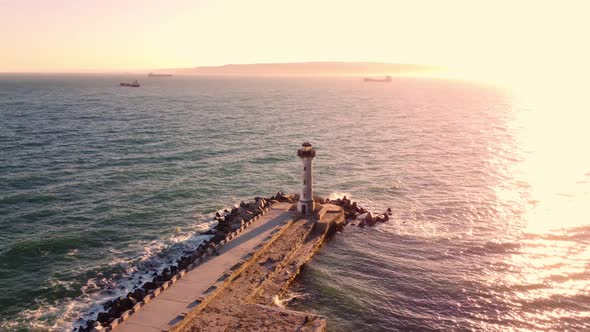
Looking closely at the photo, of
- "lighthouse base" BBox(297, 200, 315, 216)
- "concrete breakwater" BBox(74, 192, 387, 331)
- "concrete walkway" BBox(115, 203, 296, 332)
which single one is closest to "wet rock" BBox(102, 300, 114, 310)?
"concrete breakwater" BBox(74, 192, 387, 331)

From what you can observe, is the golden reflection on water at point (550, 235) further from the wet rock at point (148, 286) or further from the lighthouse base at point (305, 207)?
the wet rock at point (148, 286)

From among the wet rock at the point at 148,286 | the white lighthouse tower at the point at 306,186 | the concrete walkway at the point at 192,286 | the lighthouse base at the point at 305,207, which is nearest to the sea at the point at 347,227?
the wet rock at the point at 148,286

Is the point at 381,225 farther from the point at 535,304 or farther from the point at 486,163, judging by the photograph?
the point at 486,163

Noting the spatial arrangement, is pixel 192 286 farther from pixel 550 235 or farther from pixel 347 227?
pixel 550 235

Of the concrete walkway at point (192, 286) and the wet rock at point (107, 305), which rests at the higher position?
the concrete walkway at point (192, 286)

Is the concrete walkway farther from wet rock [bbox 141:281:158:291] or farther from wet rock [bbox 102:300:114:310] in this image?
wet rock [bbox 102:300:114:310]

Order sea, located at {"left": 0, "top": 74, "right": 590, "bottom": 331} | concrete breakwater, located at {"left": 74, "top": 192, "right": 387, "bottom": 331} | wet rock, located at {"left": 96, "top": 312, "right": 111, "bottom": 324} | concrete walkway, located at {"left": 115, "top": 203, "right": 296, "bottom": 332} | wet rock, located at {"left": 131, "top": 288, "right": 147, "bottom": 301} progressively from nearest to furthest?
concrete walkway, located at {"left": 115, "top": 203, "right": 296, "bottom": 332} < concrete breakwater, located at {"left": 74, "top": 192, "right": 387, "bottom": 331} < wet rock, located at {"left": 96, "top": 312, "right": 111, "bottom": 324} < wet rock, located at {"left": 131, "top": 288, "right": 147, "bottom": 301} < sea, located at {"left": 0, "top": 74, "right": 590, "bottom": 331}
